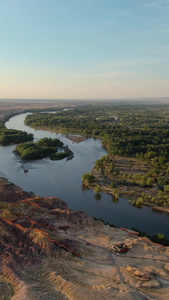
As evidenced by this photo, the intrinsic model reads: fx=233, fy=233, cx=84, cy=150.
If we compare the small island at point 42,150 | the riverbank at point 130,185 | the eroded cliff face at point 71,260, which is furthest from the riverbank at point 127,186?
the small island at point 42,150

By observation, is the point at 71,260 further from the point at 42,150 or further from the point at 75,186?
the point at 42,150

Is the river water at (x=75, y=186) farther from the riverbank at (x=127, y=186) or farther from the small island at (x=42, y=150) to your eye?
the small island at (x=42, y=150)

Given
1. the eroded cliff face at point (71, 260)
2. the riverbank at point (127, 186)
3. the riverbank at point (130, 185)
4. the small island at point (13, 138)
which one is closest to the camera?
the eroded cliff face at point (71, 260)

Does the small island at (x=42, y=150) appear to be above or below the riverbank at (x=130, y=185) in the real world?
above

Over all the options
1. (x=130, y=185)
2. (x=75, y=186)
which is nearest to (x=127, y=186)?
(x=130, y=185)

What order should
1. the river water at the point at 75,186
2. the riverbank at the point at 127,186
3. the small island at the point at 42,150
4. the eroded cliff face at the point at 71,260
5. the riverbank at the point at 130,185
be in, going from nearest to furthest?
1. the eroded cliff face at the point at 71,260
2. the river water at the point at 75,186
3. the riverbank at the point at 130,185
4. the riverbank at the point at 127,186
5. the small island at the point at 42,150
